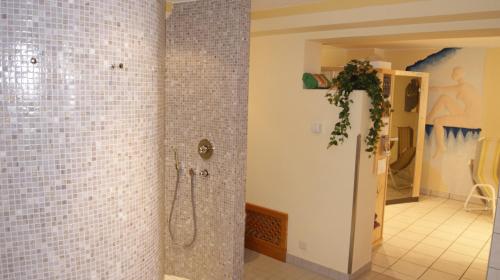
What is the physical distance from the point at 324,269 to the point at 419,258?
1.23 meters

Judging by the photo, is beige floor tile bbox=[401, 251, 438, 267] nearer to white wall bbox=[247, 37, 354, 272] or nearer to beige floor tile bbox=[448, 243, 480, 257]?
beige floor tile bbox=[448, 243, 480, 257]

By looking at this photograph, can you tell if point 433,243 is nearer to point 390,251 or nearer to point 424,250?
point 424,250

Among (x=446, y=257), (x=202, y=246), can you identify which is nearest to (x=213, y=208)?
(x=202, y=246)

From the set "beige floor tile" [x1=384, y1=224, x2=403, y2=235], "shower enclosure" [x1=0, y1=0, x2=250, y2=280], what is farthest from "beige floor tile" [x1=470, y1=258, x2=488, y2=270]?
"shower enclosure" [x1=0, y1=0, x2=250, y2=280]

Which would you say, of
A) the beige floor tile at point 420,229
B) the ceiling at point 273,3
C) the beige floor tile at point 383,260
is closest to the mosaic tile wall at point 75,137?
the ceiling at point 273,3

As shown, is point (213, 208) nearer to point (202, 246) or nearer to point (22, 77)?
point (202, 246)

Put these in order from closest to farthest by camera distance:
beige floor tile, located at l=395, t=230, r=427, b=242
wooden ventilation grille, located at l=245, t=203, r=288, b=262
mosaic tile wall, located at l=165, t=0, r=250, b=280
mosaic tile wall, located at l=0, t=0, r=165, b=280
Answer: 1. mosaic tile wall, located at l=0, t=0, r=165, b=280
2. mosaic tile wall, located at l=165, t=0, r=250, b=280
3. wooden ventilation grille, located at l=245, t=203, r=288, b=262
4. beige floor tile, located at l=395, t=230, r=427, b=242

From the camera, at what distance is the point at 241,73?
8.36ft

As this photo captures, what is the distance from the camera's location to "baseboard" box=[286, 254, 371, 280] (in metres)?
3.42

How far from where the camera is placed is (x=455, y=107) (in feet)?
20.0

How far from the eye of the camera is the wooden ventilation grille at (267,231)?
383 cm

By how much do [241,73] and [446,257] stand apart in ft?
10.5

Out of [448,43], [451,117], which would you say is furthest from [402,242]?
[448,43]

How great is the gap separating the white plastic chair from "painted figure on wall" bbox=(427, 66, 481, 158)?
48 cm
